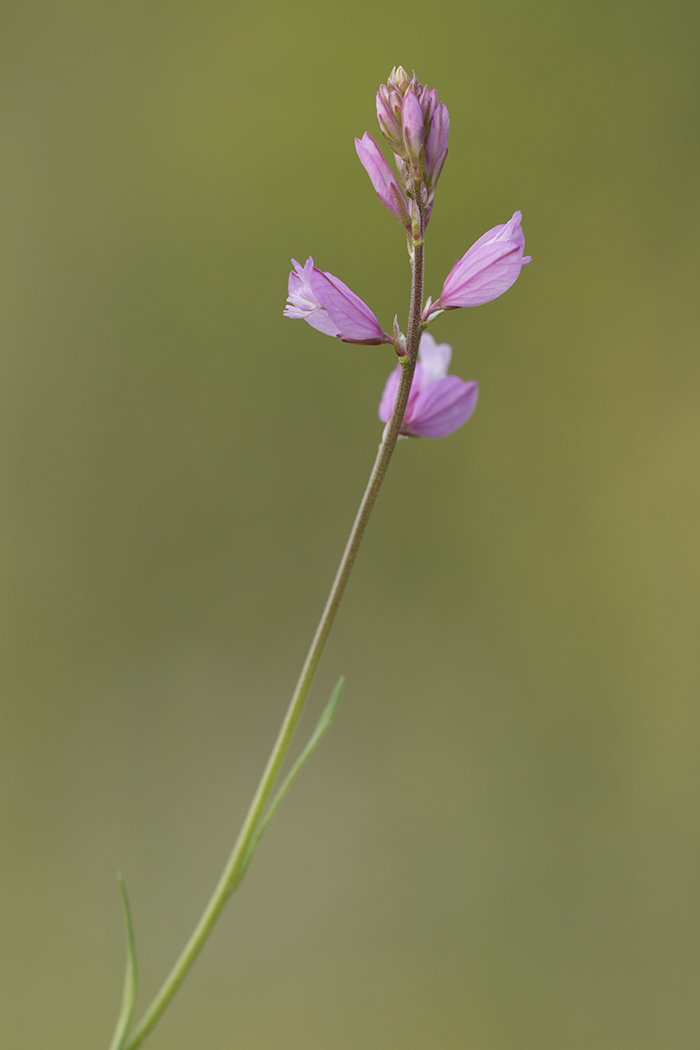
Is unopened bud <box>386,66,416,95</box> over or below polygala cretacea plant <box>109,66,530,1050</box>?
over

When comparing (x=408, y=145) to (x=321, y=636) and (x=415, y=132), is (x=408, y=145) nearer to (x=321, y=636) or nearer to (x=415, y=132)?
(x=415, y=132)

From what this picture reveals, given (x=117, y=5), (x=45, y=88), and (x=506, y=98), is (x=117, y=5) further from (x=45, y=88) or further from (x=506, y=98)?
(x=506, y=98)

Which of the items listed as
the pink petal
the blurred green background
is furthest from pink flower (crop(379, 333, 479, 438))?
the blurred green background

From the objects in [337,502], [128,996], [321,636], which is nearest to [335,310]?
[321,636]

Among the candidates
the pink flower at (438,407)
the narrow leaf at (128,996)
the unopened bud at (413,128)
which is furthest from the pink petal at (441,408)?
the narrow leaf at (128,996)

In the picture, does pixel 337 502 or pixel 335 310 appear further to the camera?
pixel 337 502

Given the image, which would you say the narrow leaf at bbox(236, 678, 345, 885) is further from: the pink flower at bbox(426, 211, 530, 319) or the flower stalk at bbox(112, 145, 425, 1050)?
the pink flower at bbox(426, 211, 530, 319)
